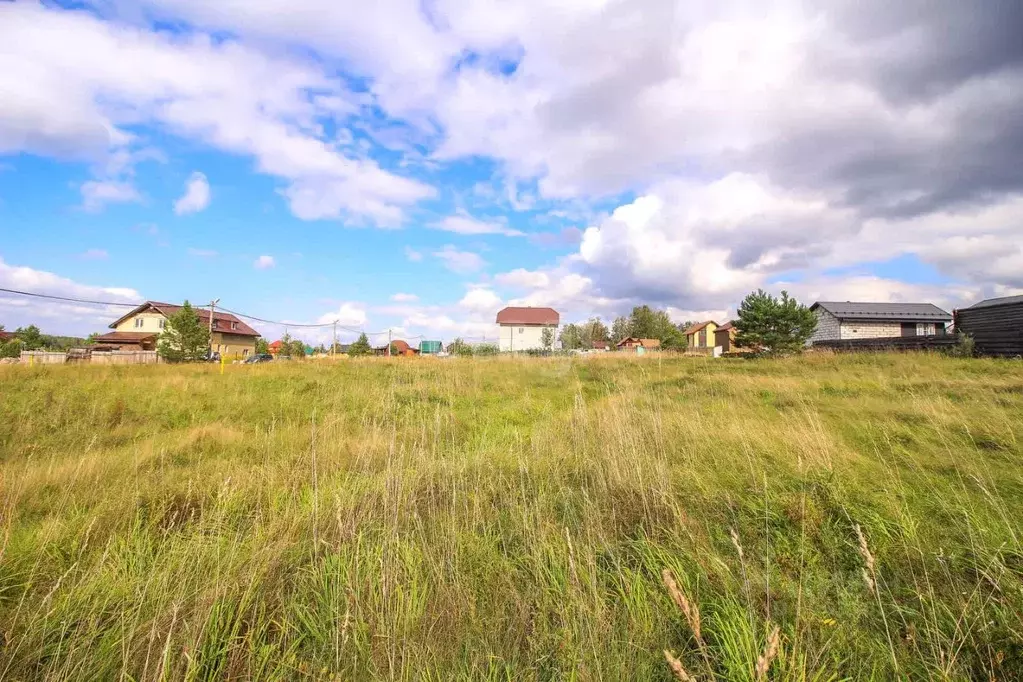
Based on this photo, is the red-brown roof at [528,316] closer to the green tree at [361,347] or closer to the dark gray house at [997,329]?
the green tree at [361,347]

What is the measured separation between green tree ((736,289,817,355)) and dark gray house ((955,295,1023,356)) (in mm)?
7287

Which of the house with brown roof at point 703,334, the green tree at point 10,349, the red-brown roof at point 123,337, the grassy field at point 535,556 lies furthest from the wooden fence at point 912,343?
the red-brown roof at point 123,337

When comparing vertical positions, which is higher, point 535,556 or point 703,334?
point 703,334

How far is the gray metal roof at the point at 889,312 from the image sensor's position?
3588 centimetres

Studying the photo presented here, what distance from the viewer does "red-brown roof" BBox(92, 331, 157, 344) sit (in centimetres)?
4559

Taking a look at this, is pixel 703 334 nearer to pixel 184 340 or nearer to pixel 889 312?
pixel 889 312

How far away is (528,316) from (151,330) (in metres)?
45.8

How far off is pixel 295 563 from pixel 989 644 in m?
3.94

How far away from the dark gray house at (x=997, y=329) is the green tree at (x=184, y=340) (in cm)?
3917

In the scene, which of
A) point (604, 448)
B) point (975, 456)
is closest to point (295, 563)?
point (604, 448)

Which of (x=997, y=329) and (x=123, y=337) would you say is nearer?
(x=997, y=329)

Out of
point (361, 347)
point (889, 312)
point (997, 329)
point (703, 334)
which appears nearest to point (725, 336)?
point (703, 334)

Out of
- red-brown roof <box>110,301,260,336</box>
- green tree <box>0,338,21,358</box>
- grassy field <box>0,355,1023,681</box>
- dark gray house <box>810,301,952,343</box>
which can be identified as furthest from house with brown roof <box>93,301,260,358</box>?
dark gray house <box>810,301,952,343</box>

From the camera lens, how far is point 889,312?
119ft
